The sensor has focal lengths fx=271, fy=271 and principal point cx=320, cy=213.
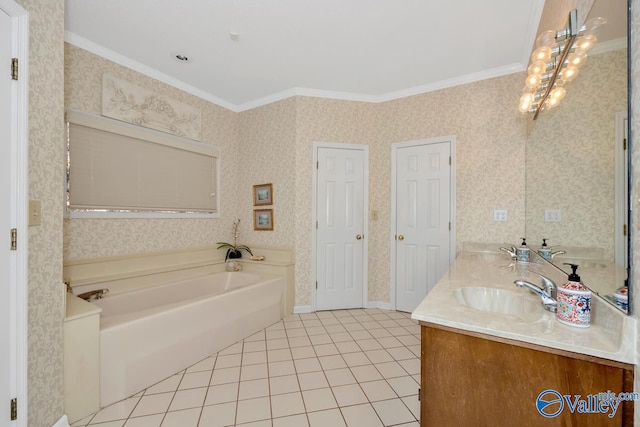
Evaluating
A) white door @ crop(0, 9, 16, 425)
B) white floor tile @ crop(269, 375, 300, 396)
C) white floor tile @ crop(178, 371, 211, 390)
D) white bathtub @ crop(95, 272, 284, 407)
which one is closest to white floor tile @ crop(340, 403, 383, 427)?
white floor tile @ crop(269, 375, 300, 396)

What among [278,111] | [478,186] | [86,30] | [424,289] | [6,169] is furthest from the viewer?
[278,111]

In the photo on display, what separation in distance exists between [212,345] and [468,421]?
193cm

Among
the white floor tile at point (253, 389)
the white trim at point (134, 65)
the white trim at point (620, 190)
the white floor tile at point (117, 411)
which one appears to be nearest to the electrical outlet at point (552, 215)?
the white trim at point (620, 190)

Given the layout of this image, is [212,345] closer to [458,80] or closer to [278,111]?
[278,111]

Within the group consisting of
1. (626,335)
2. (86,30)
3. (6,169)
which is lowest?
(626,335)

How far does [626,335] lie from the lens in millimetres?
708

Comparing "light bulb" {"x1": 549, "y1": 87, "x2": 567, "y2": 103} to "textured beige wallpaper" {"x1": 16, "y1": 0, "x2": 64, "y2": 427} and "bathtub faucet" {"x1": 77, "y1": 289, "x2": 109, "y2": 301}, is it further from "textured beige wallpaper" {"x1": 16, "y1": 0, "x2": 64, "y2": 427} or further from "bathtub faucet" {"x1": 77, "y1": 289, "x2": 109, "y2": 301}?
"bathtub faucet" {"x1": 77, "y1": 289, "x2": 109, "y2": 301}

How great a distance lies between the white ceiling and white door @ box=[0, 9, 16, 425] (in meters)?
1.06

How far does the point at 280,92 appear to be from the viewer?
10.7ft

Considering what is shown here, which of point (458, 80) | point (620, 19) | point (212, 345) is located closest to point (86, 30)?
point (212, 345)

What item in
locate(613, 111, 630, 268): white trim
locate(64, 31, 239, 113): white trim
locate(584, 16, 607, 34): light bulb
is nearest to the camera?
locate(613, 111, 630, 268): white trim

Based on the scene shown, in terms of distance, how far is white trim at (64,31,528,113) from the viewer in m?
2.33

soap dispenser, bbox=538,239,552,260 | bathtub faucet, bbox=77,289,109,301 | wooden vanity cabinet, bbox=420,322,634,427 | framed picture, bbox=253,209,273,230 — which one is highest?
framed picture, bbox=253,209,273,230

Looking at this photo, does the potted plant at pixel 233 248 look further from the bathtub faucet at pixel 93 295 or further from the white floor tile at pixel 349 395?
the white floor tile at pixel 349 395
